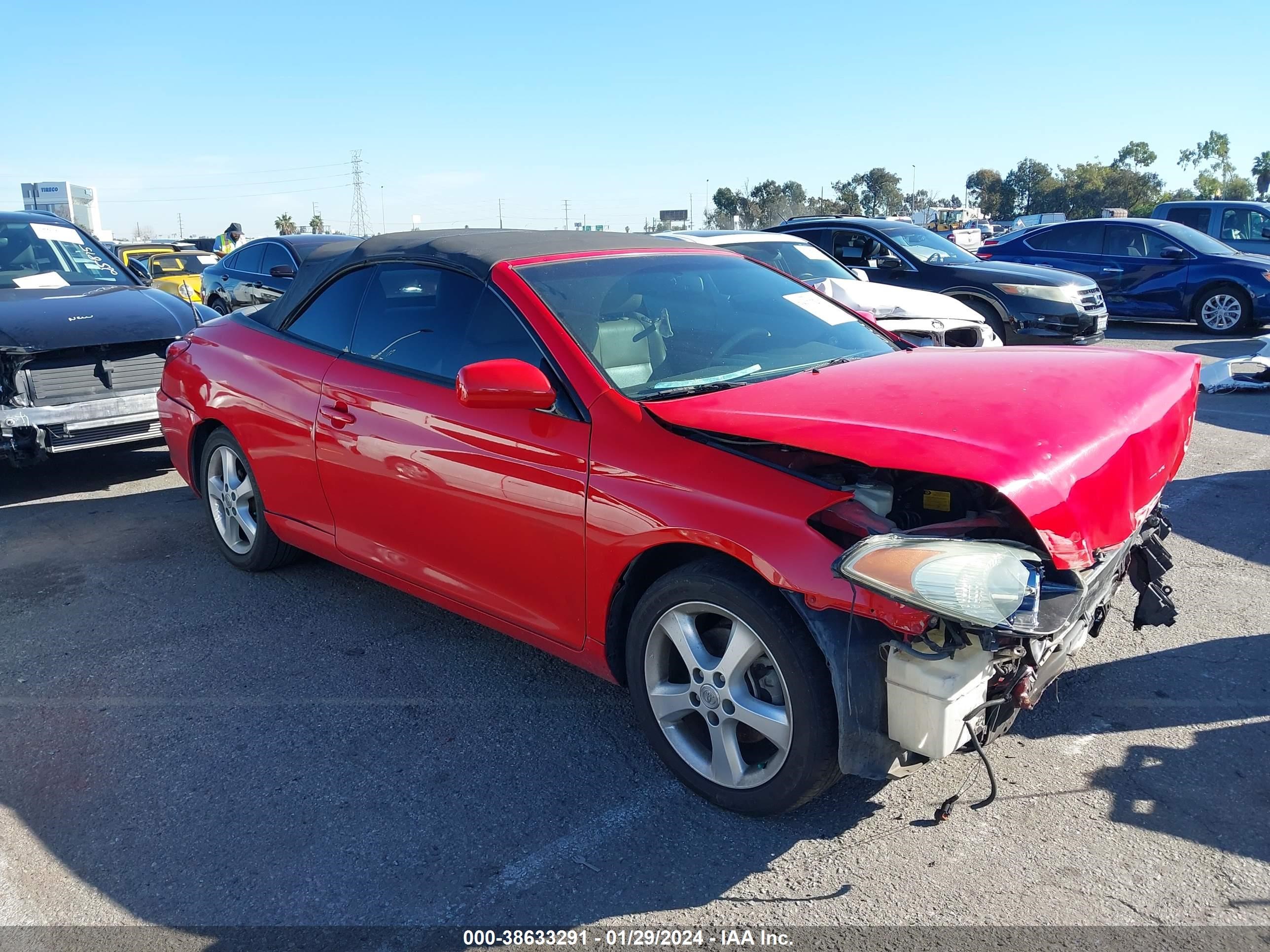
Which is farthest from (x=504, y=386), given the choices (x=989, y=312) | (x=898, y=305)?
(x=989, y=312)

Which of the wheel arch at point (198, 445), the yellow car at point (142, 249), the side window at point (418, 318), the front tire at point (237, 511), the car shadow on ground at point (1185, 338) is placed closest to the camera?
the side window at point (418, 318)

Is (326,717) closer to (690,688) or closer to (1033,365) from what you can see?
(690,688)

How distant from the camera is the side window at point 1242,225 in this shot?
15734 mm

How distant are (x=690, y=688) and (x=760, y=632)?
375mm

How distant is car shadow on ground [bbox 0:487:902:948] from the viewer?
2623 mm

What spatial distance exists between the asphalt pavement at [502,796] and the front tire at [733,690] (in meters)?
0.14

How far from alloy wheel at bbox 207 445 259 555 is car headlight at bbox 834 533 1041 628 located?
3.33m

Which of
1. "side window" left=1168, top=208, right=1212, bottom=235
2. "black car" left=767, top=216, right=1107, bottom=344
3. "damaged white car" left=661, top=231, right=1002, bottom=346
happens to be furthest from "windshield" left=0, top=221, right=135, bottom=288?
"side window" left=1168, top=208, right=1212, bottom=235

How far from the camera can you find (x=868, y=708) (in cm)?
254

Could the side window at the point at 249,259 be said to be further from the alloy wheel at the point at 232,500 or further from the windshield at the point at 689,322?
the windshield at the point at 689,322

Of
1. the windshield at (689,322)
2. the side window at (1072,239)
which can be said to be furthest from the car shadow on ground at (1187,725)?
the side window at (1072,239)

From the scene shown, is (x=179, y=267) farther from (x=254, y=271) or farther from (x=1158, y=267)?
(x=1158, y=267)

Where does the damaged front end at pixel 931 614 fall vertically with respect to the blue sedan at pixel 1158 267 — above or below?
below

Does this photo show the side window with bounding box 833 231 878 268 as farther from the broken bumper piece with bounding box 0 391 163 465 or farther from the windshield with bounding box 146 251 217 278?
the windshield with bounding box 146 251 217 278
